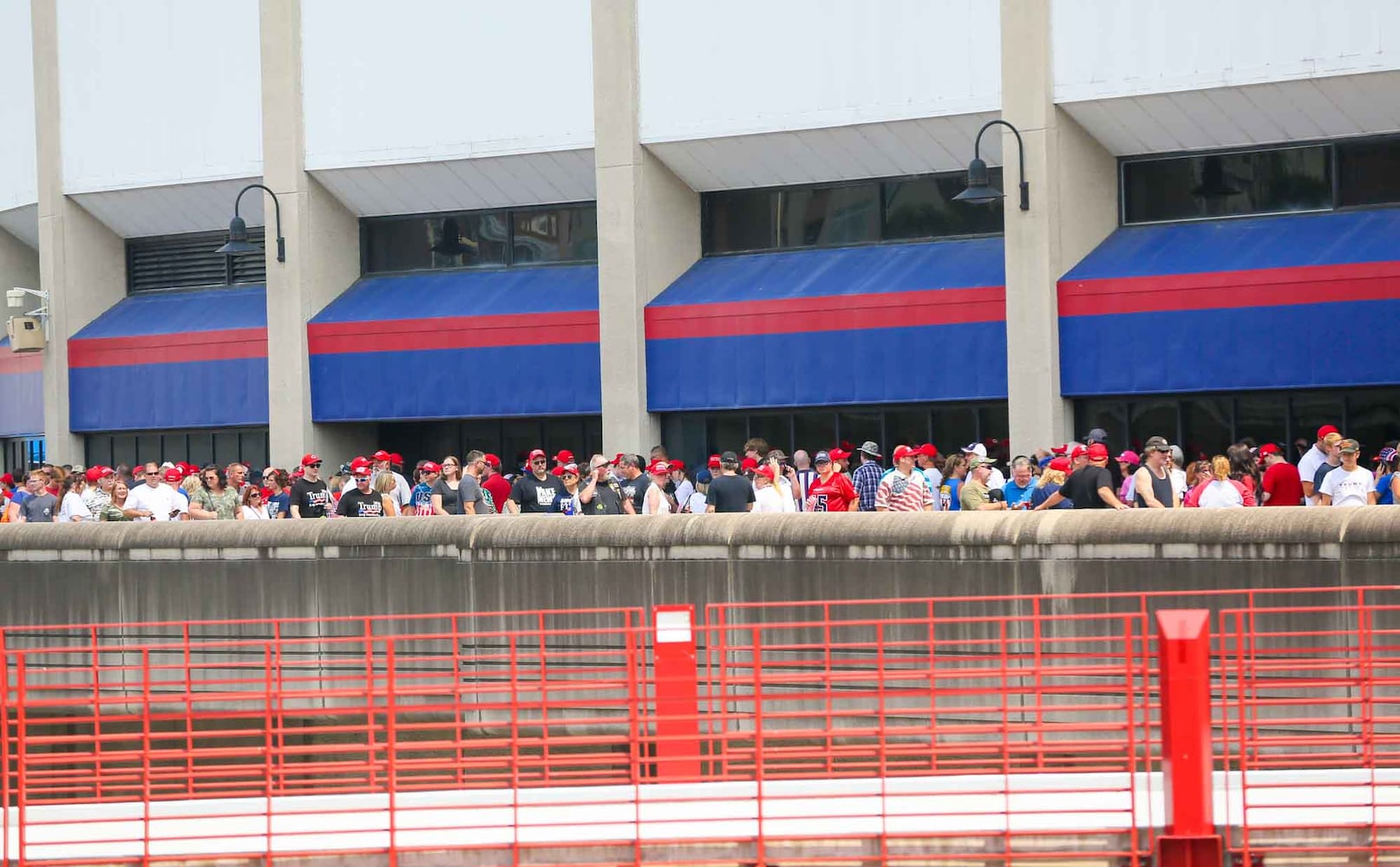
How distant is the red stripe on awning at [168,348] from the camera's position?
31.0m

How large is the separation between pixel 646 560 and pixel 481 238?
16656mm

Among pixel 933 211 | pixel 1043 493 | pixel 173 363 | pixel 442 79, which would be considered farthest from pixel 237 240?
pixel 1043 493

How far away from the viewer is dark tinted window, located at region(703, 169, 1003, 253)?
89.1 feet

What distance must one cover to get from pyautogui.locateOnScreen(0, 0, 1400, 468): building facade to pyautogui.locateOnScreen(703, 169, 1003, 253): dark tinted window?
0.05 metres

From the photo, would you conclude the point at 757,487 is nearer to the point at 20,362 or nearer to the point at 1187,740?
the point at 1187,740

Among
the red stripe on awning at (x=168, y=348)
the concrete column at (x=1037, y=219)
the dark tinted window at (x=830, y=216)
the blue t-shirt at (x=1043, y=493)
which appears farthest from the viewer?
the red stripe on awning at (x=168, y=348)

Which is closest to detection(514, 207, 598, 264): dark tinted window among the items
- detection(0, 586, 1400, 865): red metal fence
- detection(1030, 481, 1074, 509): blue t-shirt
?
detection(1030, 481, 1074, 509): blue t-shirt

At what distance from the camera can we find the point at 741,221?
2875 cm

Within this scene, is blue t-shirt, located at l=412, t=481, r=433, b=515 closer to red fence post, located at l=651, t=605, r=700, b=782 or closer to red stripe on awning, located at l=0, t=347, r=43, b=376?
red fence post, located at l=651, t=605, r=700, b=782

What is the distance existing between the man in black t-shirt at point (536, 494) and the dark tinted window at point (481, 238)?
11.1 metres

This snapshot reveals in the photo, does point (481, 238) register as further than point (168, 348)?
No

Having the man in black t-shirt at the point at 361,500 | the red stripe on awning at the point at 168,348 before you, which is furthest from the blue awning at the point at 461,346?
the man in black t-shirt at the point at 361,500

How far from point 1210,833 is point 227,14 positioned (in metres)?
25.3

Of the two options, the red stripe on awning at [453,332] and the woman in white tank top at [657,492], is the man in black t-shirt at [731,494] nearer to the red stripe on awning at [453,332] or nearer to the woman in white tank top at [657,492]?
the woman in white tank top at [657,492]
